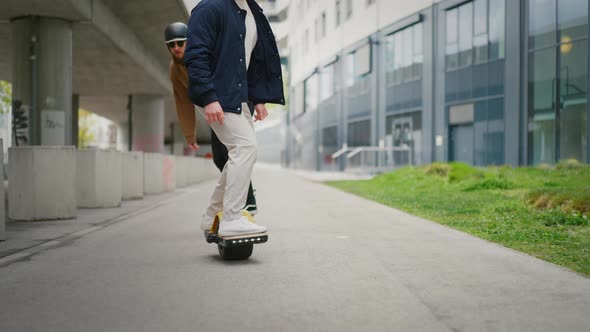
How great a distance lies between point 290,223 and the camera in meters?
8.81

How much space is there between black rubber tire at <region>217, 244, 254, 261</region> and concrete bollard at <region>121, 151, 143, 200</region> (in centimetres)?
965

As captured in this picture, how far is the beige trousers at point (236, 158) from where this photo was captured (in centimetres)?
495

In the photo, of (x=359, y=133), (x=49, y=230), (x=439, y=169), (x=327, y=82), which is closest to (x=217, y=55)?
(x=49, y=230)

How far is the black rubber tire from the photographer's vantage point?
17.3 feet

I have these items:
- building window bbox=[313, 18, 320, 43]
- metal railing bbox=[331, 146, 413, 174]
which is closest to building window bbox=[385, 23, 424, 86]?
metal railing bbox=[331, 146, 413, 174]

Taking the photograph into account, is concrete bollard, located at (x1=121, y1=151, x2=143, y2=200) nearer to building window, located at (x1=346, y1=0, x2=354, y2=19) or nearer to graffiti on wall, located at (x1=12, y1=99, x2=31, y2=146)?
graffiti on wall, located at (x1=12, y1=99, x2=31, y2=146)

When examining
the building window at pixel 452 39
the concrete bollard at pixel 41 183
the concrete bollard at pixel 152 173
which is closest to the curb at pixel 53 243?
the concrete bollard at pixel 41 183

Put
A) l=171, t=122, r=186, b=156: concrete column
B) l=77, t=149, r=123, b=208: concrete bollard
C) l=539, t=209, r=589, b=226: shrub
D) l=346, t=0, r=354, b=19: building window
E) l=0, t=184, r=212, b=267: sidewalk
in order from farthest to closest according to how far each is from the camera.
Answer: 1. l=171, t=122, r=186, b=156: concrete column
2. l=346, t=0, r=354, b=19: building window
3. l=77, t=149, r=123, b=208: concrete bollard
4. l=539, t=209, r=589, b=226: shrub
5. l=0, t=184, r=212, b=267: sidewalk

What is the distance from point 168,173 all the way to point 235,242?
14731 millimetres

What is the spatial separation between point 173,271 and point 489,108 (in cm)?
2262

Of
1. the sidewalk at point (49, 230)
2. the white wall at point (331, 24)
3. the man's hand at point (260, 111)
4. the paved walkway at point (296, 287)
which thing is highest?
the white wall at point (331, 24)

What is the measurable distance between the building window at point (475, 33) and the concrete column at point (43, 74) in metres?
17.5

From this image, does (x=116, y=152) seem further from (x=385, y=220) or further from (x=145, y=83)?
(x=145, y=83)

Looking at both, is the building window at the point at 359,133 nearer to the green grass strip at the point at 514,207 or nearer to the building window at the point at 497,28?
the building window at the point at 497,28
